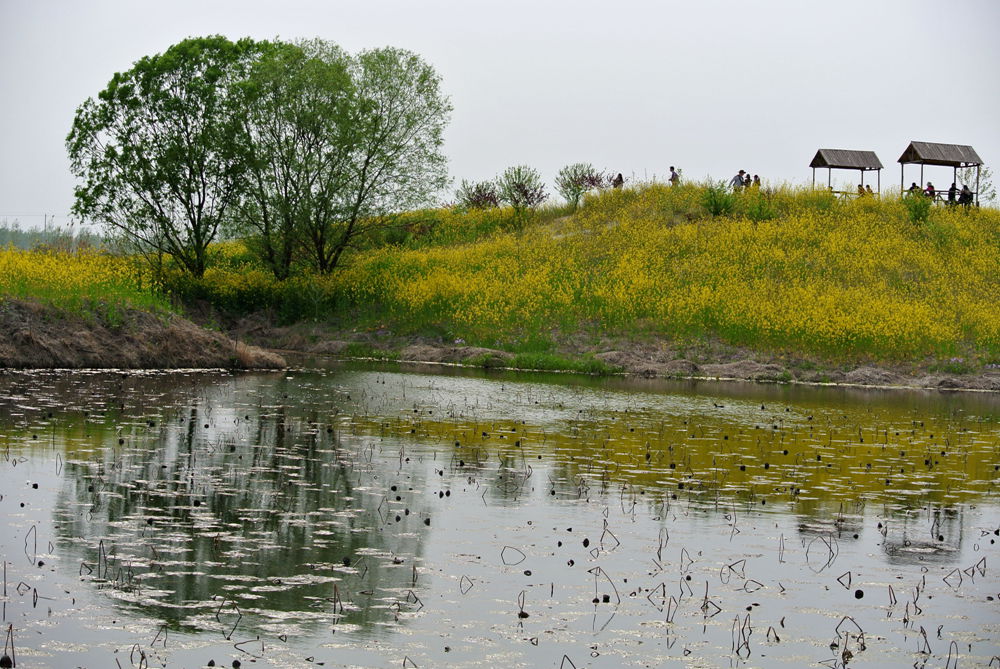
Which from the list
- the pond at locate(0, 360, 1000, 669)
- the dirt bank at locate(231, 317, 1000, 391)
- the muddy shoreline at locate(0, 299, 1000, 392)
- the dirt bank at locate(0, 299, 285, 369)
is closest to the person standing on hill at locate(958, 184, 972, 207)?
the muddy shoreline at locate(0, 299, 1000, 392)

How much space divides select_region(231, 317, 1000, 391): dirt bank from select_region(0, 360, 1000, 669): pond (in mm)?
17450

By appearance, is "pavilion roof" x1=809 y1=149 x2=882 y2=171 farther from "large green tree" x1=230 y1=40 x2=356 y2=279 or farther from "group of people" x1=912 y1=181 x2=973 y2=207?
"large green tree" x1=230 y1=40 x2=356 y2=279

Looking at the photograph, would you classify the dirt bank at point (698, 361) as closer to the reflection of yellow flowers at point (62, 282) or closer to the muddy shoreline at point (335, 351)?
the muddy shoreline at point (335, 351)

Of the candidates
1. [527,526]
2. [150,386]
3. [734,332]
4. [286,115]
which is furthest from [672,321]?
[527,526]

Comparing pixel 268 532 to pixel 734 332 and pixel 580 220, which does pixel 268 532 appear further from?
pixel 580 220

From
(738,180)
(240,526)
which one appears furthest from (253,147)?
(240,526)

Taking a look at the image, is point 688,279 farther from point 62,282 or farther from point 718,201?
point 62,282

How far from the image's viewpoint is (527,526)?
578 inches

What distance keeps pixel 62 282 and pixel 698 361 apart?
24237 mm

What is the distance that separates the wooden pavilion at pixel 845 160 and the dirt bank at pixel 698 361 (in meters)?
23.8

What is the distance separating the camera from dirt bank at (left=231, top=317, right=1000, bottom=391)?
43469 millimetres

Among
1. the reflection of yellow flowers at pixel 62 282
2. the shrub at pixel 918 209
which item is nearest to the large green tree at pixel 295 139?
the reflection of yellow flowers at pixel 62 282

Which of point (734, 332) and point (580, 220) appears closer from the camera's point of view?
point (734, 332)

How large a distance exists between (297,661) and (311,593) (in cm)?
182
